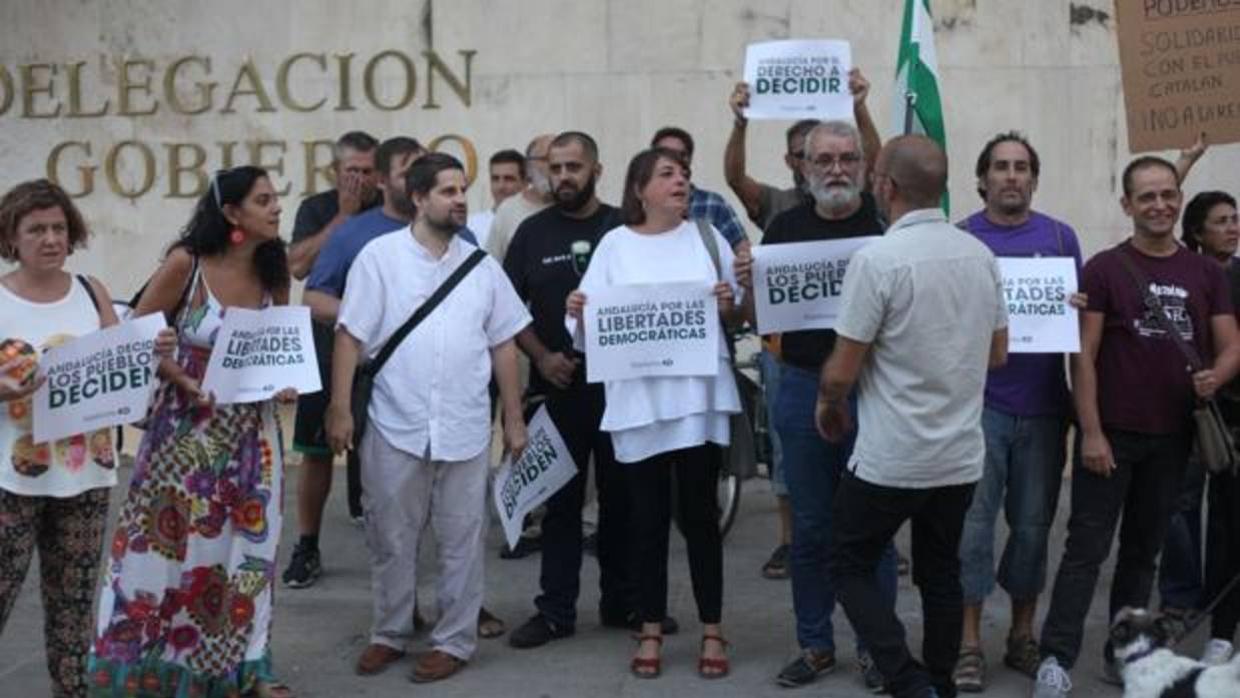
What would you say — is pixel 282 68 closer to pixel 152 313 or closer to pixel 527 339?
pixel 527 339

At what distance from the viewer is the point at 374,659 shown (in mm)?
7184

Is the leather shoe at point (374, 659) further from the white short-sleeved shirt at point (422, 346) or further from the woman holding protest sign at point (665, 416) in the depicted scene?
the woman holding protest sign at point (665, 416)

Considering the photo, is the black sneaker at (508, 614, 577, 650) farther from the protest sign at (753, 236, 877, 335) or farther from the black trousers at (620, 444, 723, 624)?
the protest sign at (753, 236, 877, 335)

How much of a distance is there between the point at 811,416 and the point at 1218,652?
1.79m

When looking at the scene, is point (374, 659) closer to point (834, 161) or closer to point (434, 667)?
point (434, 667)

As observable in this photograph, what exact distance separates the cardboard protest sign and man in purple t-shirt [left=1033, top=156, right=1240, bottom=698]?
0.93 meters

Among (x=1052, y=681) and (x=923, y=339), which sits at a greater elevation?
(x=923, y=339)

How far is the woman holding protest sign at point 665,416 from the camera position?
7.01m

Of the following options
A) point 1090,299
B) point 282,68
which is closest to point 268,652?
point 1090,299

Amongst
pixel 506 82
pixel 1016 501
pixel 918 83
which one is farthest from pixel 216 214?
pixel 506 82

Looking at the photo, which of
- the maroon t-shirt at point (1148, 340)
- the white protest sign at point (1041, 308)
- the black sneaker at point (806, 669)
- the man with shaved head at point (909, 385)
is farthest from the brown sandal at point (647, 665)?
the maroon t-shirt at point (1148, 340)

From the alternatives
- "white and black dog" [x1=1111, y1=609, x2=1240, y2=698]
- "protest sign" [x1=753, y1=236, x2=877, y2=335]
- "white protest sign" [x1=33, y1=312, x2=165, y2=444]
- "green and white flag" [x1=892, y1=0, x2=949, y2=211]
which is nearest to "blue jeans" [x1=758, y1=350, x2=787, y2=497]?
"protest sign" [x1=753, y1=236, x2=877, y2=335]

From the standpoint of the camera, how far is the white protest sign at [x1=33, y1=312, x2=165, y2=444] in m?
6.04

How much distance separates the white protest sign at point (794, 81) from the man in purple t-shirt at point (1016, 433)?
867mm
